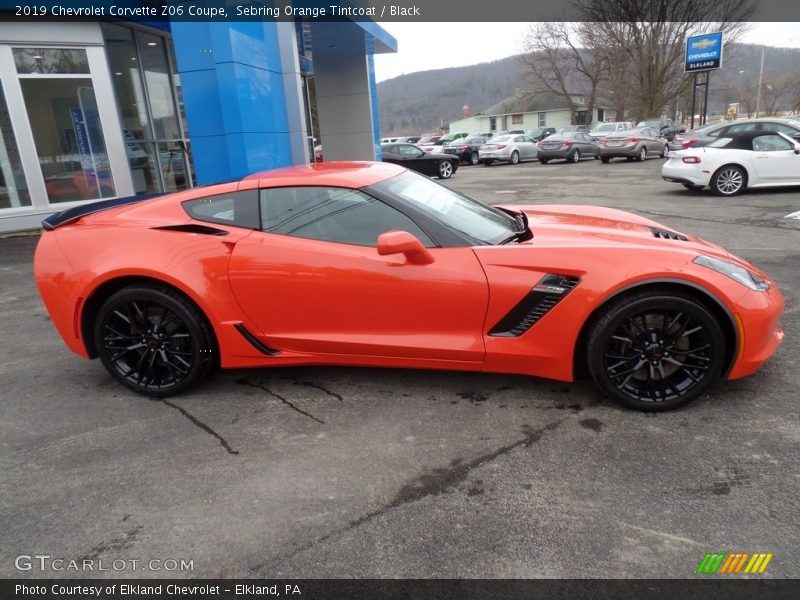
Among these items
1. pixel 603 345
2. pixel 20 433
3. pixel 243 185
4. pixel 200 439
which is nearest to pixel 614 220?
pixel 603 345

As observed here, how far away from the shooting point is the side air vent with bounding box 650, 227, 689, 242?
3.19 m

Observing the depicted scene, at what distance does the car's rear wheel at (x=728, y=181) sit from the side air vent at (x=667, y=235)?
855 cm

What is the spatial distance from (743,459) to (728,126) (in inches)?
453

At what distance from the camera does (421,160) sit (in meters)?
20.0

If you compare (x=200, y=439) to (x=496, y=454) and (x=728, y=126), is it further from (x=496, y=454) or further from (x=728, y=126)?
(x=728, y=126)

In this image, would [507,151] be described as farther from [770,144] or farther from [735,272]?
[735,272]

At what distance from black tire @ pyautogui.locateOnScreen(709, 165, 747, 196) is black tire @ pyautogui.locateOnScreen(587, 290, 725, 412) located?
9.27 metres

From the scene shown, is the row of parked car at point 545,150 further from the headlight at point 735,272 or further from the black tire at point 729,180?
the headlight at point 735,272

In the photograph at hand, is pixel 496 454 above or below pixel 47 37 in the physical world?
below

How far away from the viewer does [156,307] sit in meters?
3.29

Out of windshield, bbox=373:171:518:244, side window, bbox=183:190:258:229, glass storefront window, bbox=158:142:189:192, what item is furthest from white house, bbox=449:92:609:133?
side window, bbox=183:190:258:229

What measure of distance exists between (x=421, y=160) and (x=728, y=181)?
37.5 ft

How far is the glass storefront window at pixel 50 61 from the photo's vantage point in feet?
31.2
